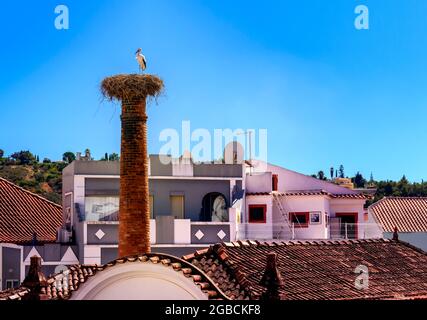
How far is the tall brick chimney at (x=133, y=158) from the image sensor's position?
3209 centimetres

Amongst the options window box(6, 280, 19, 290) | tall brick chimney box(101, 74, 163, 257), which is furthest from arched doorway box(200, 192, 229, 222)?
tall brick chimney box(101, 74, 163, 257)

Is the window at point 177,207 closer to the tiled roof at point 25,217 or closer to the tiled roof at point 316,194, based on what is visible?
the tiled roof at point 316,194

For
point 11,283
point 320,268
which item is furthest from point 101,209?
point 320,268

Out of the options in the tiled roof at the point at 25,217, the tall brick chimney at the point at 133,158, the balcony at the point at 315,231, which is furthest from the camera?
the tiled roof at the point at 25,217

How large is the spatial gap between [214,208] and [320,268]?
20.5 m

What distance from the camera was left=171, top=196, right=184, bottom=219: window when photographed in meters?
43.8

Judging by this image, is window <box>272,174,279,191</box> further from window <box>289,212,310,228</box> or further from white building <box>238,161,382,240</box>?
window <box>289,212,310,228</box>

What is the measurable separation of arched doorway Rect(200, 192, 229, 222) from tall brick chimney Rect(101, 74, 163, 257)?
11.6 m

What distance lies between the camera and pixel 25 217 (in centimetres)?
4772

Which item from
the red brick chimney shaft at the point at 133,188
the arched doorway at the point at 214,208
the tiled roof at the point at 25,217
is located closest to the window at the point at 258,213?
the arched doorway at the point at 214,208

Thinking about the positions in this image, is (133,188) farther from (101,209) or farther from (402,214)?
(402,214)

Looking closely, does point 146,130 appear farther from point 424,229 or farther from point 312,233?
point 424,229

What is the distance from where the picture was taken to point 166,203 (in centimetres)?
4356
